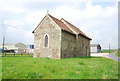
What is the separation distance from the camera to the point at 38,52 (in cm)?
2319

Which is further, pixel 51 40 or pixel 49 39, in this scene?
pixel 49 39

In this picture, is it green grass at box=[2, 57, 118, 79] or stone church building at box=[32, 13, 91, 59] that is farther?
stone church building at box=[32, 13, 91, 59]

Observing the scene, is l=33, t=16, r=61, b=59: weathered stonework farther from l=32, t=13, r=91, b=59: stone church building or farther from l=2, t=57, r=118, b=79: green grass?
l=2, t=57, r=118, b=79: green grass

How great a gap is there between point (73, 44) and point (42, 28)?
7075 millimetres

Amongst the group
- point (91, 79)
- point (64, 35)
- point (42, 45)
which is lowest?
point (91, 79)

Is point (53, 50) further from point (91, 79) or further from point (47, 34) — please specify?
Answer: point (91, 79)

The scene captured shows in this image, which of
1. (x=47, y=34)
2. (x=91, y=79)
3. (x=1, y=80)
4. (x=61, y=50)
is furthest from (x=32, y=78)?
(x=47, y=34)

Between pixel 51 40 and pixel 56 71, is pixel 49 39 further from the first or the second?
pixel 56 71

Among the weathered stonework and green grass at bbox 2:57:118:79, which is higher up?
the weathered stonework

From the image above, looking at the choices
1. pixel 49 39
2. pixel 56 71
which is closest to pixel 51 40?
pixel 49 39

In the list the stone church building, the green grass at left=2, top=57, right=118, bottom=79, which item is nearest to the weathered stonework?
the stone church building

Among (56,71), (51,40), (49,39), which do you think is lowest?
(56,71)

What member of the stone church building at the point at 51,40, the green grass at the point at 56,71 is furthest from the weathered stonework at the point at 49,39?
the green grass at the point at 56,71

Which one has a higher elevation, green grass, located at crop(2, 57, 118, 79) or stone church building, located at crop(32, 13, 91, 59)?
stone church building, located at crop(32, 13, 91, 59)
